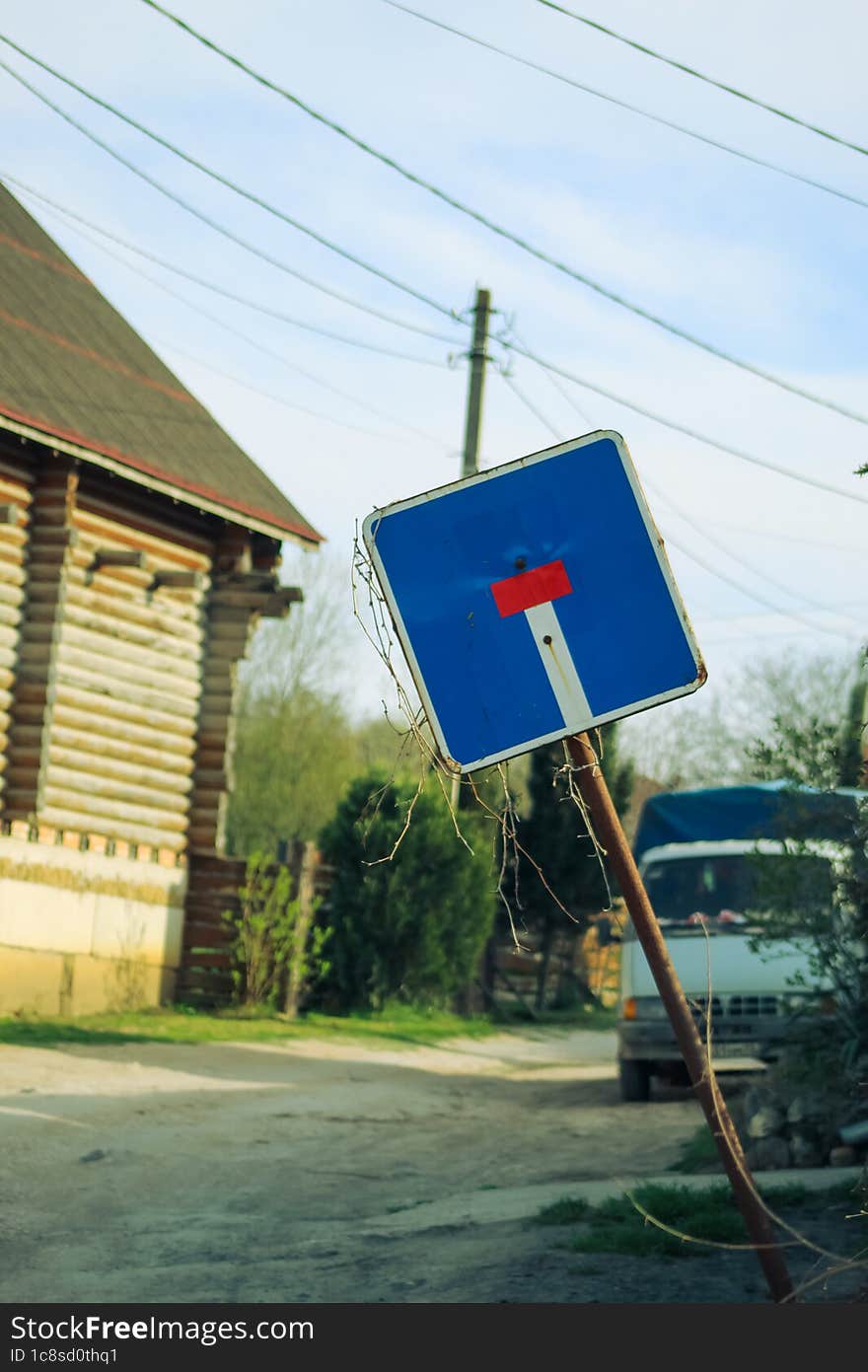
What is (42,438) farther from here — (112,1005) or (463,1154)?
(463,1154)

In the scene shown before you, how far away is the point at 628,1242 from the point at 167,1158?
3.79 metres

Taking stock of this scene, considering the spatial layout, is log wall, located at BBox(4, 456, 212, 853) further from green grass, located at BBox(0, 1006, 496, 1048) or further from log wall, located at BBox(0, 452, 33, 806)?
green grass, located at BBox(0, 1006, 496, 1048)

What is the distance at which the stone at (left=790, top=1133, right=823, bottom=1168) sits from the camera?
377 inches

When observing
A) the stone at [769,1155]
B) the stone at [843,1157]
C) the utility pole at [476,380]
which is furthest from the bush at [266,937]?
the stone at [843,1157]

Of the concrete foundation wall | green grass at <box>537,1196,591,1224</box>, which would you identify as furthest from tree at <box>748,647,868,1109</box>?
the concrete foundation wall

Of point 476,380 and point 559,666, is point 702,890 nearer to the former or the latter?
point 476,380

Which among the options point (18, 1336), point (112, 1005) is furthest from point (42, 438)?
point (18, 1336)

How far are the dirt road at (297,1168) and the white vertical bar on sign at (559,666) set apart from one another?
9.30 ft

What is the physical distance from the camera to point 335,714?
4372 centimetres

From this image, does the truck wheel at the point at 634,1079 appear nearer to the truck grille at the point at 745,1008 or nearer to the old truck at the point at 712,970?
the old truck at the point at 712,970

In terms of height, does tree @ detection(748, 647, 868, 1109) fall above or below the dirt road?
above

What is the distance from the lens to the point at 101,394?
17938 mm

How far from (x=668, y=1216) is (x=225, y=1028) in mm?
9547

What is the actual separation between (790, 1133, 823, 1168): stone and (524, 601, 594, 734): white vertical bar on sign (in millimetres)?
6092
